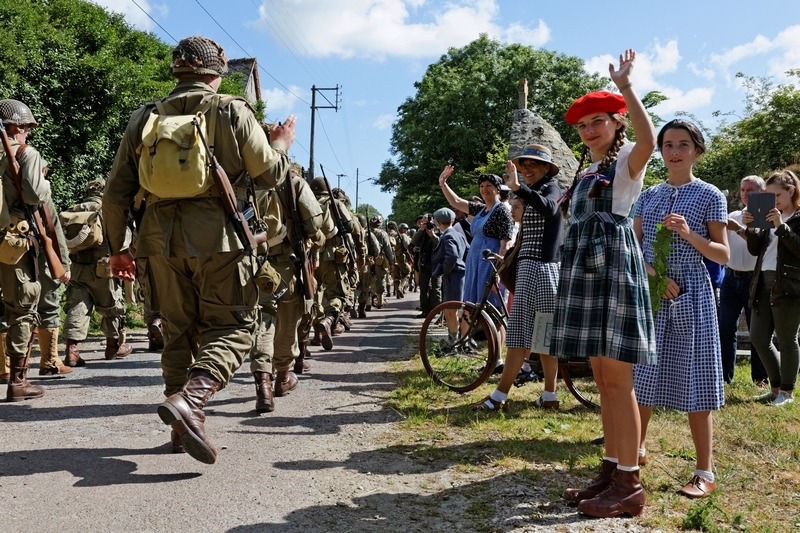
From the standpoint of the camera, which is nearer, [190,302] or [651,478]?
[651,478]

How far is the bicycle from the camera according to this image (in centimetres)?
609

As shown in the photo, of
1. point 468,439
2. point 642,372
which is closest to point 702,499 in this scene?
point 642,372

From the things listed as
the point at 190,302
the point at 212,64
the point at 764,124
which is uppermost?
the point at 764,124

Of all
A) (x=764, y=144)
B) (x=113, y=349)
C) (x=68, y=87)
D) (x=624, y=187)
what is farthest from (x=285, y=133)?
(x=764, y=144)

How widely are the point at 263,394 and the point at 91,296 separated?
11.8 ft

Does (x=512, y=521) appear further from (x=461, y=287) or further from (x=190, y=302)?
(x=461, y=287)

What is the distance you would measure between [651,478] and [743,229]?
11.6 feet

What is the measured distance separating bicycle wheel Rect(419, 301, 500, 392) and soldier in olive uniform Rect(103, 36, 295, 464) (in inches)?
98.7

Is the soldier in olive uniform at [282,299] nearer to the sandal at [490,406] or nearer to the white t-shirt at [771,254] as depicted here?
the sandal at [490,406]

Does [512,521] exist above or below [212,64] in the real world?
below

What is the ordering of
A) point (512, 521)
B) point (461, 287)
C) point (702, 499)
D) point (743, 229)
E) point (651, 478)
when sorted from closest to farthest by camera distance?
point (512, 521) < point (702, 499) < point (651, 478) < point (743, 229) < point (461, 287)

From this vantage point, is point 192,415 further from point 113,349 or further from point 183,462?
point 113,349

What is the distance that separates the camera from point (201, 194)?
4172 millimetres

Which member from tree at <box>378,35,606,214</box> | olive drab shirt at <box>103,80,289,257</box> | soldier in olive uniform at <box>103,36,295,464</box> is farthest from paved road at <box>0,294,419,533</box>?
tree at <box>378,35,606,214</box>
